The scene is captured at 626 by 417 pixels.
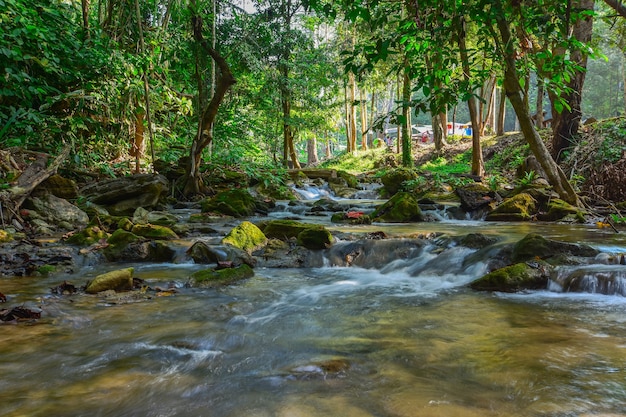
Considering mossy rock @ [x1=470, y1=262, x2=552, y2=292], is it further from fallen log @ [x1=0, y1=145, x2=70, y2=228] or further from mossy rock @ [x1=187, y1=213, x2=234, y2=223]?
fallen log @ [x1=0, y1=145, x2=70, y2=228]

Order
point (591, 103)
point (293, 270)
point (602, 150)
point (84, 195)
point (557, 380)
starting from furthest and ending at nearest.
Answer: point (591, 103) → point (602, 150) → point (84, 195) → point (293, 270) → point (557, 380)

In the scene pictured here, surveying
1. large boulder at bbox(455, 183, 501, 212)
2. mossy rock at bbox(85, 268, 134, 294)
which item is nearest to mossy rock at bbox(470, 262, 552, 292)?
mossy rock at bbox(85, 268, 134, 294)

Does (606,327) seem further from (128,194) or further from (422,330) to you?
(128,194)

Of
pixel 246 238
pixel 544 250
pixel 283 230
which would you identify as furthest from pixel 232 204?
pixel 544 250

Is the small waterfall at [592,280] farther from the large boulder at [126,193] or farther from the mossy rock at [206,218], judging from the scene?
the large boulder at [126,193]

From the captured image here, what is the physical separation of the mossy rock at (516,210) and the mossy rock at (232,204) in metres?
5.79

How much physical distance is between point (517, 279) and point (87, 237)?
6.05 metres

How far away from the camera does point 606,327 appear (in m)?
3.44

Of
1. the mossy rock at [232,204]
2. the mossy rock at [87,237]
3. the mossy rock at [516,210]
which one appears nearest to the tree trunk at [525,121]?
the mossy rock at [516,210]

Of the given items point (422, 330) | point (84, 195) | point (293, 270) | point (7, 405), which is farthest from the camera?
point (84, 195)

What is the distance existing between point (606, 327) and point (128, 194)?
930 centimetres

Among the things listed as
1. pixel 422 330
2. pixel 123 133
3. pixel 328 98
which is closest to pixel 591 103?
pixel 328 98

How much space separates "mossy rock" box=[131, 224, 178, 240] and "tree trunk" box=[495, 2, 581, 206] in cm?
550

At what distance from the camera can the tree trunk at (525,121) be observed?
414 cm
